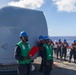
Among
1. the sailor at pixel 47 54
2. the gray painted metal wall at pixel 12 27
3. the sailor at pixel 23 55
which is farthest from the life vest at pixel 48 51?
the sailor at pixel 23 55

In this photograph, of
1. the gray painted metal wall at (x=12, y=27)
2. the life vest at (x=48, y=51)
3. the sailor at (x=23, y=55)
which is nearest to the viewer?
the sailor at (x=23, y=55)

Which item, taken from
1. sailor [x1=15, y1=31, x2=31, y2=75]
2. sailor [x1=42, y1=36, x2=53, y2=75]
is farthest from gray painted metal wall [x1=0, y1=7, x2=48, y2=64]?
sailor [x1=15, y1=31, x2=31, y2=75]

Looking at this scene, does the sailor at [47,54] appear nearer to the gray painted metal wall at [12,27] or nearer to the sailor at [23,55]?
the gray painted metal wall at [12,27]

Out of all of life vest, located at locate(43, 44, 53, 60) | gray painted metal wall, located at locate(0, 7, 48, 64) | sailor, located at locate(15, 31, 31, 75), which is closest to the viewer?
sailor, located at locate(15, 31, 31, 75)

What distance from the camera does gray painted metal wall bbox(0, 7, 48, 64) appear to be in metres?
10.3

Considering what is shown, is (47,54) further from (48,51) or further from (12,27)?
(12,27)

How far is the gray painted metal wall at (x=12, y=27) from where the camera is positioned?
1032cm

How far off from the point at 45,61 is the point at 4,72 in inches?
106

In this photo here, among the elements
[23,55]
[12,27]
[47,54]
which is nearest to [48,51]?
[47,54]

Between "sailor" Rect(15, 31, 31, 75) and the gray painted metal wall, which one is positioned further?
the gray painted metal wall

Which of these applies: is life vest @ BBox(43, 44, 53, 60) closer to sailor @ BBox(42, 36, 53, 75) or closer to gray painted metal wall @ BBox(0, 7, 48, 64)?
sailor @ BBox(42, 36, 53, 75)

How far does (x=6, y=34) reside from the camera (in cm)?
1041

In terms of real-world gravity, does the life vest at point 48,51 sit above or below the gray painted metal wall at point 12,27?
below

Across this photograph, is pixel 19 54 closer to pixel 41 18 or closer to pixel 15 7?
pixel 15 7
